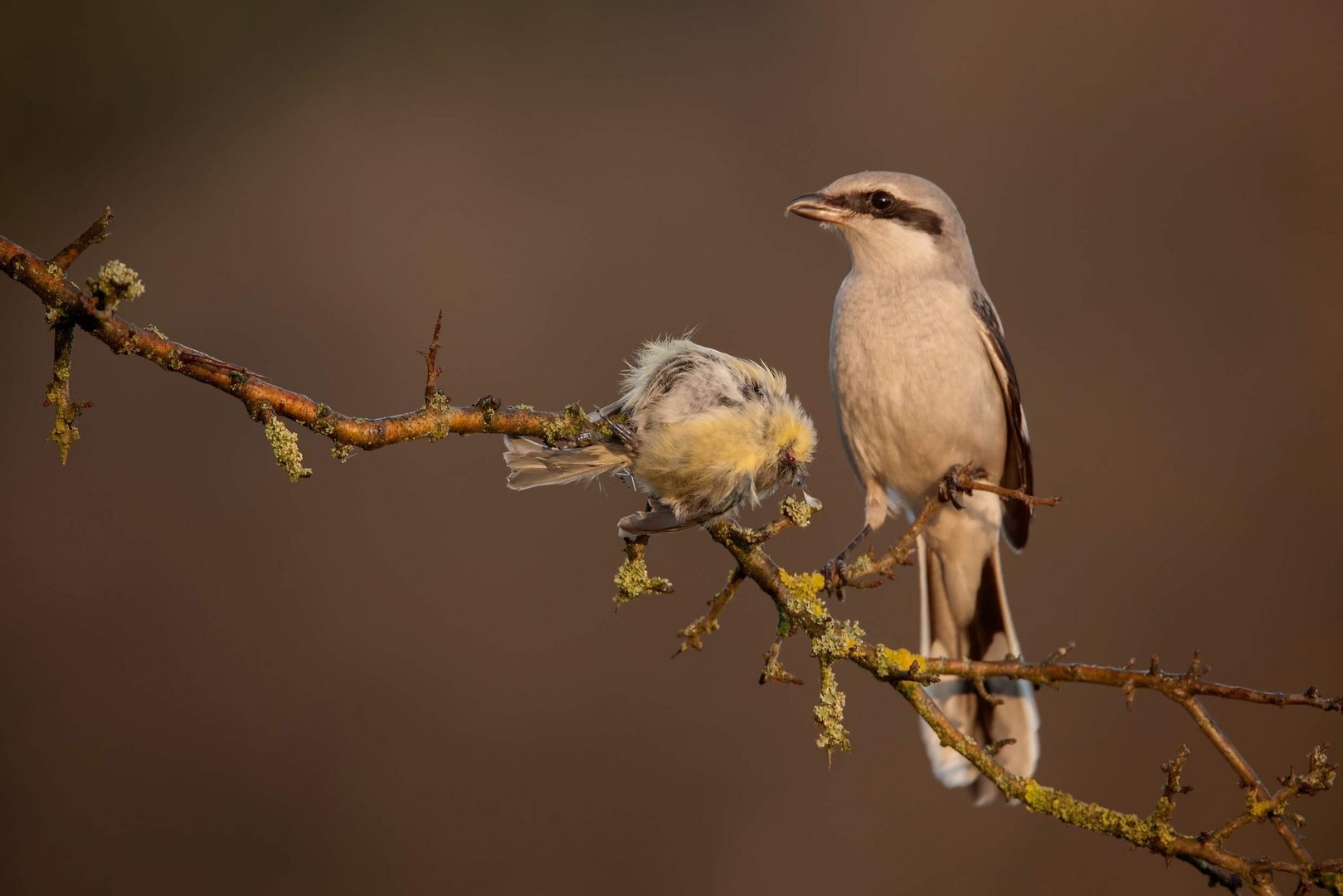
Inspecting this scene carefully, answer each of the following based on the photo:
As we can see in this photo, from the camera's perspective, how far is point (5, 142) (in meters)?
5.79

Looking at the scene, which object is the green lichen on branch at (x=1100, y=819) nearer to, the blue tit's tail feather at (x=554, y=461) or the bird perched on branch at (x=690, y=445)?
the bird perched on branch at (x=690, y=445)

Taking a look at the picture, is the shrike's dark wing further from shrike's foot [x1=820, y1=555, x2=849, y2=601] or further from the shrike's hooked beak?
shrike's foot [x1=820, y1=555, x2=849, y2=601]

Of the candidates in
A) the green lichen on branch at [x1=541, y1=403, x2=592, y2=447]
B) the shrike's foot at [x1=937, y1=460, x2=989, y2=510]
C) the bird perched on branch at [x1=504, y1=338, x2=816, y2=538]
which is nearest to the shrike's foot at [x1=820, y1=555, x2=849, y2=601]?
the shrike's foot at [x1=937, y1=460, x2=989, y2=510]

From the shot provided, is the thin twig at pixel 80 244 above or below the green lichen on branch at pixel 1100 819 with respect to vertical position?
above

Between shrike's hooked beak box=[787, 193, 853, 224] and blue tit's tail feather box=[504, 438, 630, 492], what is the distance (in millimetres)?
1193

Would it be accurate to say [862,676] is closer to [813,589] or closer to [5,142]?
[813,589]

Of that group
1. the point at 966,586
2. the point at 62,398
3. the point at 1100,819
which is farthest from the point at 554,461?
the point at 966,586

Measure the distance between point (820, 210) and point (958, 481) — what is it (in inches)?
32.0

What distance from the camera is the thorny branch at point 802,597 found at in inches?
47.0

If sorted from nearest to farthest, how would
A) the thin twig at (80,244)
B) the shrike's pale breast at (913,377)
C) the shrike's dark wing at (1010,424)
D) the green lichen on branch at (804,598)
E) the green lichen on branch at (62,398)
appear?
the thin twig at (80,244) → the green lichen on branch at (62,398) → the green lichen on branch at (804,598) → the shrike's pale breast at (913,377) → the shrike's dark wing at (1010,424)

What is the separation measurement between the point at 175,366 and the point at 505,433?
400 millimetres

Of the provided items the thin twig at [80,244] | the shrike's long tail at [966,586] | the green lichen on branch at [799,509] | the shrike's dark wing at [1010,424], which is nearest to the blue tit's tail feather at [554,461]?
the green lichen on branch at [799,509]

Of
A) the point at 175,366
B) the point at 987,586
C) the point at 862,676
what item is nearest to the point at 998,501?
the point at 987,586

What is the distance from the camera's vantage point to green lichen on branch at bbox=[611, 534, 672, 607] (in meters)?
1.63
